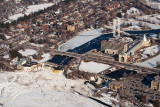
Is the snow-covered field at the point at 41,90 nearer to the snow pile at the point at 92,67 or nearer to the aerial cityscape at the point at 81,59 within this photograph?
the aerial cityscape at the point at 81,59

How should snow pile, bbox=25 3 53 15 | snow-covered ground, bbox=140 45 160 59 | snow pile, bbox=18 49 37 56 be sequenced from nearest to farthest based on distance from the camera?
snow-covered ground, bbox=140 45 160 59 < snow pile, bbox=18 49 37 56 < snow pile, bbox=25 3 53 15

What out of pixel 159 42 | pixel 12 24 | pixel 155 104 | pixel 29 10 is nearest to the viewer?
pixel 155 104

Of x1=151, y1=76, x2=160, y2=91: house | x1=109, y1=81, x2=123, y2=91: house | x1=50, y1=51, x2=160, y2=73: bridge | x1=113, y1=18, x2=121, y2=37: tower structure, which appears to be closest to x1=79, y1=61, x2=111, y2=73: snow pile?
x1=50, y1=51, x2=160, y2=73: bridge

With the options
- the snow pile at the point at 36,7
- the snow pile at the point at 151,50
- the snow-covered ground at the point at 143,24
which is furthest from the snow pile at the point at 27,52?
the snow pile at the point at 36,7

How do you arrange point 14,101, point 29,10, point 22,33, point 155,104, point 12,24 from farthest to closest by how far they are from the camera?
point 29,10 → point 12,24 → point 22,33 → point 14,101 → point 155,104

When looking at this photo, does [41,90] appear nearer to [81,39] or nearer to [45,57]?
[45,57]

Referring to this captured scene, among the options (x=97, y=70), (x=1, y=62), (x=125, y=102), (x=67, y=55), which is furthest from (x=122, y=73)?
(x=1, y=62)

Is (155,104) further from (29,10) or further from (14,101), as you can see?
(29,10)

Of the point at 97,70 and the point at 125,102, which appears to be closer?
the point at 125,102

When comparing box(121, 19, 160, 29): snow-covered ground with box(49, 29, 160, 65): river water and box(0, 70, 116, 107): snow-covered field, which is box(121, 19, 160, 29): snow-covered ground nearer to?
box(49, 29, 160, 65): river water
